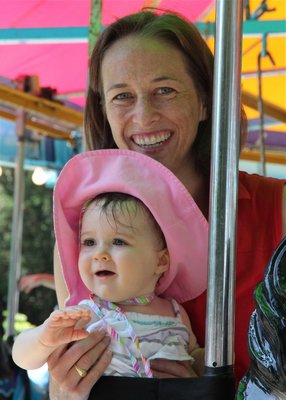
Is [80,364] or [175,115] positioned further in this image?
[175,115]

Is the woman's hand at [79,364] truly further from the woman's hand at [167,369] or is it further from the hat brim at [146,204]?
the hat brim at [146,204]

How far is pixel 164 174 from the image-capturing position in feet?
4.48

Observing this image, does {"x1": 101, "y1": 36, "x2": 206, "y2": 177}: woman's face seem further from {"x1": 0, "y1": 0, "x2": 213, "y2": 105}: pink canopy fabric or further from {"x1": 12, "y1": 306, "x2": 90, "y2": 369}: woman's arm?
{"x1": 0, "y1": 0, "x2": 213, "y2": 105}: pink canopy fabric

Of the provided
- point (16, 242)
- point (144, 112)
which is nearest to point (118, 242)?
point (144, 112)

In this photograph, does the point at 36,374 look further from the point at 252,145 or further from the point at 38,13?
the point at 252,145

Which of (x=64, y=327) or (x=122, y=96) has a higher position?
(x=122, y=96)

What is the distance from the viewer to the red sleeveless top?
1423 mm

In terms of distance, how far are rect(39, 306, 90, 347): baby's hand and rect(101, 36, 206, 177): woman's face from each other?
19.3 inches

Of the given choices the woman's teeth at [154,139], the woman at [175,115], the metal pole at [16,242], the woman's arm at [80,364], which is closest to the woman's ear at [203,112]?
the woman at [175,115]

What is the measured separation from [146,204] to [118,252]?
105mm

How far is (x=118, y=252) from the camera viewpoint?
1325mm

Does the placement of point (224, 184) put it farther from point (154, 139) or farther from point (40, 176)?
point (40, 176)

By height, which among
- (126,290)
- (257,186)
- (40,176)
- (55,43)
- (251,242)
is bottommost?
(126,290)

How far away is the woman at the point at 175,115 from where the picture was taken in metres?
1.49
